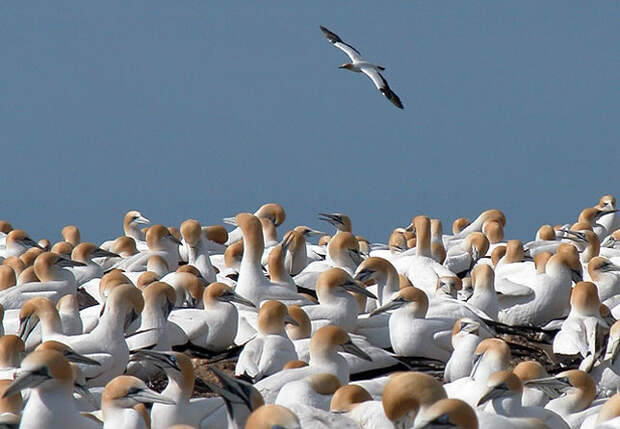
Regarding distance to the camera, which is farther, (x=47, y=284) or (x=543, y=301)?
(x=47, y=284)

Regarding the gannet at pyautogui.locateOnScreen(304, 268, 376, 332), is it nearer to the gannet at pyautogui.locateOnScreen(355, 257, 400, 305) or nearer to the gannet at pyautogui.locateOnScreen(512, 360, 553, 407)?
the gannet at pyautogui.locateOnScreen(355, 257, 400, 305)

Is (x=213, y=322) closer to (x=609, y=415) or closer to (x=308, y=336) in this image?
(x=308, y=336)

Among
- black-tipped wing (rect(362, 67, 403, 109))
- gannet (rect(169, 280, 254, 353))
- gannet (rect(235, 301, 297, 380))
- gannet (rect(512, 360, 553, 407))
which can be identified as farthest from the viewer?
black-tipped wing (rect(362, 67, 403, 109))

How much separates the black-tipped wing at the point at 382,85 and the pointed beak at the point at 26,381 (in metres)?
6.39

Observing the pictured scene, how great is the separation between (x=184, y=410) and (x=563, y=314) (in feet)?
16.9

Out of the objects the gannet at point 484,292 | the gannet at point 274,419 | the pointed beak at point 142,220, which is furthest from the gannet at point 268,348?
the pointed beak at point 142,220

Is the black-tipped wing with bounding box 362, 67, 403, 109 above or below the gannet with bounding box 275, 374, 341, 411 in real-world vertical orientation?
above

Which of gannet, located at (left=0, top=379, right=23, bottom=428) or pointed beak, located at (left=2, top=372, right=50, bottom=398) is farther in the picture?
gannet, located at (left=0, top=379, right=23, bottom=428)

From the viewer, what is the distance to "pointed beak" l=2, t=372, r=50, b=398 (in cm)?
761

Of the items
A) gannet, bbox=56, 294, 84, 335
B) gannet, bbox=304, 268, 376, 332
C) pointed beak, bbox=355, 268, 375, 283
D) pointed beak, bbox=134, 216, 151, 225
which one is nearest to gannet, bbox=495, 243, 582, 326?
pointed beak, bbox=355, 268, 375, 283

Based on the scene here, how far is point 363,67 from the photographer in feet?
48.4

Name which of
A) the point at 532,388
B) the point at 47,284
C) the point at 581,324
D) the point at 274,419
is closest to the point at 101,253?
the point at 47,284

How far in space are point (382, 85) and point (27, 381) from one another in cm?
721

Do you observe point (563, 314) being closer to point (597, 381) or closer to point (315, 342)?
point (597, 381)
